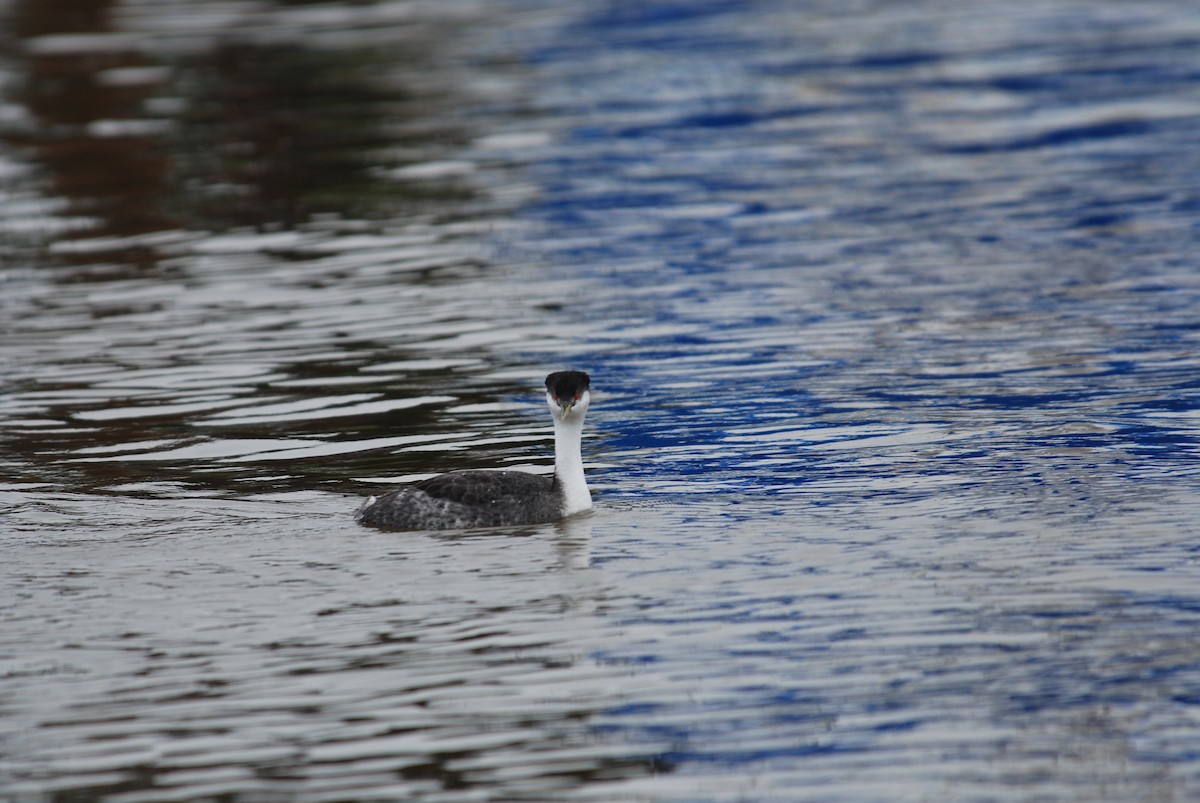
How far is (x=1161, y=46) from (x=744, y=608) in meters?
29.6

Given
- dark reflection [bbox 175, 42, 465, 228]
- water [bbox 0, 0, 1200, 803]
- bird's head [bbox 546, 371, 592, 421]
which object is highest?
dark reflection [bbox 175, 42, 465, 228]

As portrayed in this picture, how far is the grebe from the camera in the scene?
12.4m

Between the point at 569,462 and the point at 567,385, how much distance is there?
1.70ft

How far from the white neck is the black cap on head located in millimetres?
159

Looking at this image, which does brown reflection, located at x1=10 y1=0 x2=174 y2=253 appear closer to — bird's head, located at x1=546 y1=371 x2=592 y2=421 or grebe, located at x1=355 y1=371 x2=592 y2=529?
grebe, located at x1=355 y1=371 x2=592 y2=529

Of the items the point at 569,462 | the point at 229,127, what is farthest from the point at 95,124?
the point at 569,462

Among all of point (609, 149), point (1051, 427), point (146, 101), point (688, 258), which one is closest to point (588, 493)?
point (1051, 427)

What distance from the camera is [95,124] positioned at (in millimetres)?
34406

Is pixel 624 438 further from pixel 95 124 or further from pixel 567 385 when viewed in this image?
pixel 95 124

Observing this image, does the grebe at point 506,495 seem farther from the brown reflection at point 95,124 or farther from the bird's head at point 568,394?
the brown reflection at point 95,124

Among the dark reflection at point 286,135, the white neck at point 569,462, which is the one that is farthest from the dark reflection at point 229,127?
the white neck at point 569,462

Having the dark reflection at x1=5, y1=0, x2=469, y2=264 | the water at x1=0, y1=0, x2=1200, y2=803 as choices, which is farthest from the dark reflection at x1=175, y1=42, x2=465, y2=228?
the water at x1=0, y1=0, x2=1200, y2=803

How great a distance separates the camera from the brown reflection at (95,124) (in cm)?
2734

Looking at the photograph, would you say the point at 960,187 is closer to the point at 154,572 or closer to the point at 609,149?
the point at 609,149
